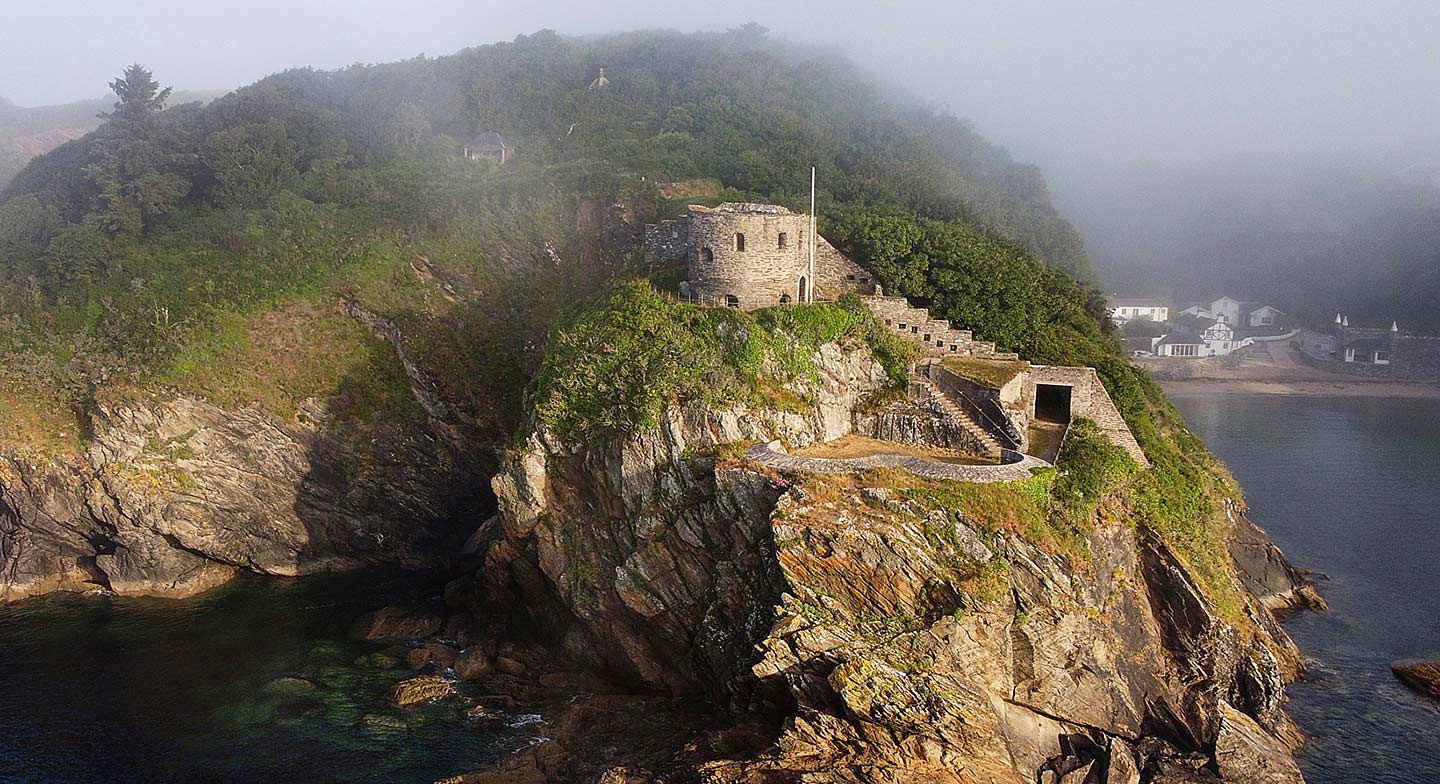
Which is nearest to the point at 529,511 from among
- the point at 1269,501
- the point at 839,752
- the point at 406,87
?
the point at 839,752

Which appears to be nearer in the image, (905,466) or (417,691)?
(905,466)

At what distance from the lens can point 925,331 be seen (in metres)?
37.3

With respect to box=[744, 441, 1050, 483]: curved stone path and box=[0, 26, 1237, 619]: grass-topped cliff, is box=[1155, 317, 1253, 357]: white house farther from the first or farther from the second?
box=[744, 441, 1050, 483]: curved stone path

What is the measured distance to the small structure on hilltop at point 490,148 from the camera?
7135cm

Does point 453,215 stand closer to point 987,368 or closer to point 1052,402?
point 987,368

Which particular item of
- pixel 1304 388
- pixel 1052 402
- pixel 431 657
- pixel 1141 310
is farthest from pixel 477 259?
pixel 1141 310

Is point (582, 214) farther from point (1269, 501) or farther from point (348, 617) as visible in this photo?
point (1269, 501)

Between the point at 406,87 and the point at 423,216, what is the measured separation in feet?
113

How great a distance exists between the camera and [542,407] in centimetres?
3397

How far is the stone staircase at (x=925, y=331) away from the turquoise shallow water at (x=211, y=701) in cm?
2102

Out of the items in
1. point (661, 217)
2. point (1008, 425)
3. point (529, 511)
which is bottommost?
point (529, 511)

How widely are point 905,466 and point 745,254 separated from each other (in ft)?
38.3

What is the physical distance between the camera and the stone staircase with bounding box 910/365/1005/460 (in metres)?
31.8

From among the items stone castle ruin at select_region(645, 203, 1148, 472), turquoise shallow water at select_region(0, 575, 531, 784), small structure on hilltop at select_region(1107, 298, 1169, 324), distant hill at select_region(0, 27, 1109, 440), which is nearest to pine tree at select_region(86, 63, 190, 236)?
distant hill at select_region(0, 27, 1109, 440)
